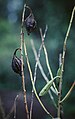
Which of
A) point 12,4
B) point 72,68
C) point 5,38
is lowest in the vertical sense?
point 72,68

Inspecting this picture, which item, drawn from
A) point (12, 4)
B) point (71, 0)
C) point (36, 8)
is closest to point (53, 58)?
point (71, 0)

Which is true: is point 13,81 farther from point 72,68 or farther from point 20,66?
point 20,66

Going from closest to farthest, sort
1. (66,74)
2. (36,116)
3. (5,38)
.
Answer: (36,116) < (66,74) < (5,38)

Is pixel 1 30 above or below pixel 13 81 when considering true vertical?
above

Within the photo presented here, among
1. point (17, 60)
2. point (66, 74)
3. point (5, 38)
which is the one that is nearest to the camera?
point (17, 60)

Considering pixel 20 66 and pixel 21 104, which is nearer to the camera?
pixel 20 66

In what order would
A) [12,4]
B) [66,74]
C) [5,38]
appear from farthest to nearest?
[12,4]
[5,38]
[66,74]

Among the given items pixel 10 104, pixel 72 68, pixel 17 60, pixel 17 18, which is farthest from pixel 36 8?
pixel 17 60

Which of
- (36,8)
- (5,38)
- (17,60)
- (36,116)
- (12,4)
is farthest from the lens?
(12,4)

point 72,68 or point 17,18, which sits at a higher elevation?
point 17,18

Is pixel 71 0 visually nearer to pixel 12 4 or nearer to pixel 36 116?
pixel 12 4
